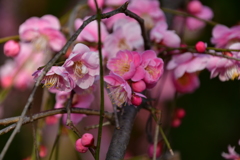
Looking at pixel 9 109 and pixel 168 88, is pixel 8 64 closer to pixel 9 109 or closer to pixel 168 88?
pixel 9 109

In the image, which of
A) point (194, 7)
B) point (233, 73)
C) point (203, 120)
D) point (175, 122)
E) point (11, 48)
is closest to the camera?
point (233, 73)

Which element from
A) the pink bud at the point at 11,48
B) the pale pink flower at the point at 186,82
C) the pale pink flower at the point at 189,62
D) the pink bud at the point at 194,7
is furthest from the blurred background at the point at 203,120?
the pink bud at the point at 11,48

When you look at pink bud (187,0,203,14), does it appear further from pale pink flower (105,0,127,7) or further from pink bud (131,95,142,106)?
pink bud (131,95,142,106)

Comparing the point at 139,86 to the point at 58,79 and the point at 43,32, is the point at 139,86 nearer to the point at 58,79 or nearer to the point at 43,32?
the point at 58,79

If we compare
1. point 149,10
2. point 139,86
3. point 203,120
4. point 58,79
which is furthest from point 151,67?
point 203,120

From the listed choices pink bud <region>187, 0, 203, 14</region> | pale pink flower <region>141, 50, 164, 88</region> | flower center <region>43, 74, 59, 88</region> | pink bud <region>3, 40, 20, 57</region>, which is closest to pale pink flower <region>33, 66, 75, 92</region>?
flower center <region>43, 74, 59, 88</region>

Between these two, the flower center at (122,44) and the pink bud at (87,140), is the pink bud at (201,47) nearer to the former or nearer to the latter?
the flower center at (122,44)
